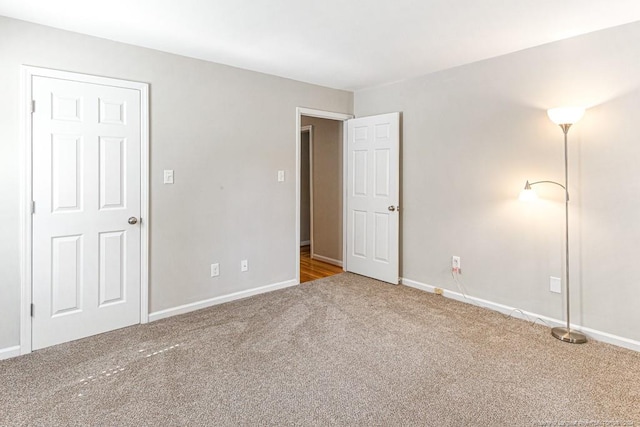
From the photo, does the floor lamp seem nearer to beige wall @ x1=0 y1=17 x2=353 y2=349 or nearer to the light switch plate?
beige wall @ x1=0 y1=17 x2=353 y2=349

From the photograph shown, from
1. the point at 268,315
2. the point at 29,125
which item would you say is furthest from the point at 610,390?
the point at 29,125

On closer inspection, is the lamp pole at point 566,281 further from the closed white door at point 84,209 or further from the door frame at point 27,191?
the door frame at point 27,191

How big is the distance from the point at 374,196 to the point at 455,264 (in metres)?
1.21

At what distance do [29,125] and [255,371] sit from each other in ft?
7.54

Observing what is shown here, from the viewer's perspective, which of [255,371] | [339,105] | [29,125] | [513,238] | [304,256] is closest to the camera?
[255,371]

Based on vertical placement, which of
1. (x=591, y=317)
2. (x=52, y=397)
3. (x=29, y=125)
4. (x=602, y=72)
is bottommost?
(x=52, y=397)

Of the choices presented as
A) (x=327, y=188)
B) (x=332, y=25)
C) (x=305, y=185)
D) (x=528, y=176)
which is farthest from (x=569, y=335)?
(x=305, y=185)

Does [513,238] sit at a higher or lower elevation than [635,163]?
lower

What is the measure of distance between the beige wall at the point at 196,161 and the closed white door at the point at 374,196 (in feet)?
2.34

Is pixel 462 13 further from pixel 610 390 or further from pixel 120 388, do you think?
pixel 120 388

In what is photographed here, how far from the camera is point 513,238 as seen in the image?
324cm

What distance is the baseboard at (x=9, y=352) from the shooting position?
8.12 ft

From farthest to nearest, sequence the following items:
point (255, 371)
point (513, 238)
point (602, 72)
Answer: point (513, 238) < point (602, 72) < point (255, 371)

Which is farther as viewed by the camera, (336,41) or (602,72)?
(336,41)
